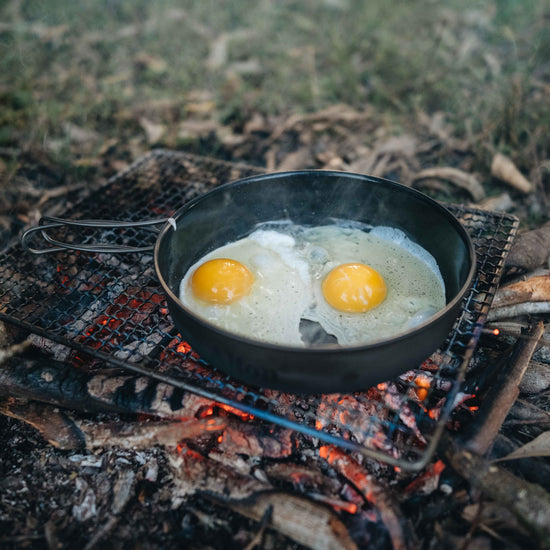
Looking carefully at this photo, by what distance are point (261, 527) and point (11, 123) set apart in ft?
19.6

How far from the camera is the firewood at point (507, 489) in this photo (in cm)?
199

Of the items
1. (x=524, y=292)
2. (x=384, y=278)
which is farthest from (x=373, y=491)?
(x=524, y=292)

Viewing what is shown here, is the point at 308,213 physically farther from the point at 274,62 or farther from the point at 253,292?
the point at 274,62

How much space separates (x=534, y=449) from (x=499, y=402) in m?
→ 0.30

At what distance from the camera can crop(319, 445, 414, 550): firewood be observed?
211 cm

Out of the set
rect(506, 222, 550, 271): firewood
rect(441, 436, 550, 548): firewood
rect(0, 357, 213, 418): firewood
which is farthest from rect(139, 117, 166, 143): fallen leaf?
rect(441, 436, 550, 548): firewood

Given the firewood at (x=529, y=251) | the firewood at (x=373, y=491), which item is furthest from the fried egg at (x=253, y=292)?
the firewood at (x=529, y=251)

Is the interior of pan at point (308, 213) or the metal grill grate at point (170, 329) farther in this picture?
the interior of pan at point (308, 213)

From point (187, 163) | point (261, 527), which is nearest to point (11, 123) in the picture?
point (187, 163)

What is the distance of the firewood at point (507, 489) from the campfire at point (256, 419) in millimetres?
10

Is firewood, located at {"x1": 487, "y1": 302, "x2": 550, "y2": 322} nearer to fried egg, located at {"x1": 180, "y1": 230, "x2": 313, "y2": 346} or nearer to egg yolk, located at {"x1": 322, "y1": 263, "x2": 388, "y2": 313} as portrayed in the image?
egg yolk, located at {"x1": 322, "y1": 263, "x2": 388, "y2": 313}

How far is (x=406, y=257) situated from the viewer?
3156 mm

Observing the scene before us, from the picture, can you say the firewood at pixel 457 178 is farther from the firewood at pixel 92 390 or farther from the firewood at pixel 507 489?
the firewood at pixel 92 390

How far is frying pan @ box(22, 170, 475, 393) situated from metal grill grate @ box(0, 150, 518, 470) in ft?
0.61
